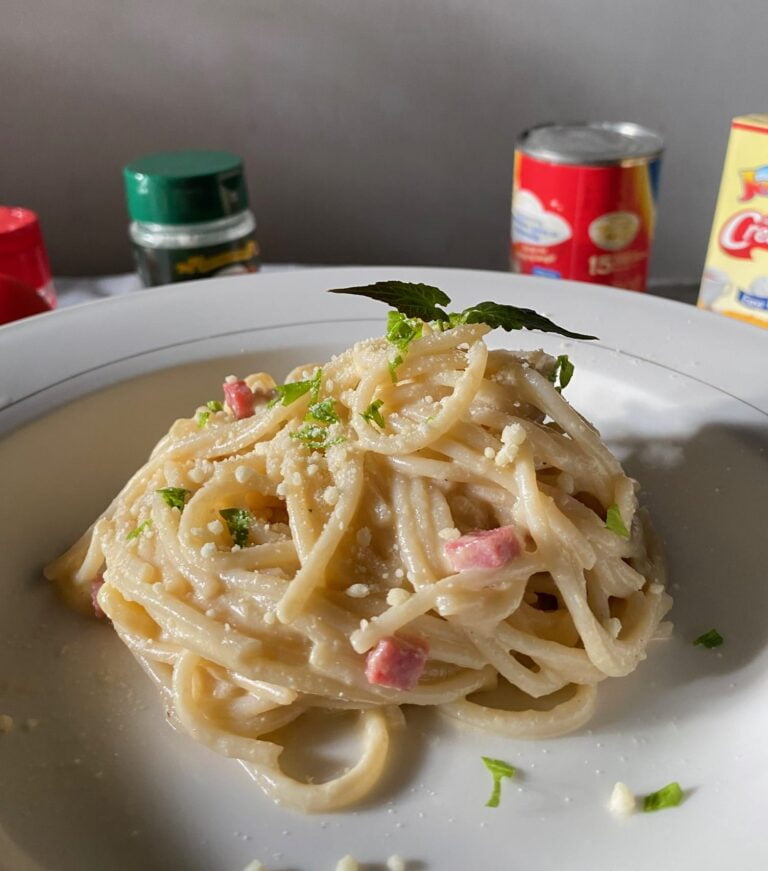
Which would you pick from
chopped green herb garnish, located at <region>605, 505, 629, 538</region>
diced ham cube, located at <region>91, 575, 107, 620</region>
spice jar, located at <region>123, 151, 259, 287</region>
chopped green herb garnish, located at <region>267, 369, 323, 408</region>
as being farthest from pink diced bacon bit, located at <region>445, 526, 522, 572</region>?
spice jar, located at <region>123, 151, 259, 287</region>

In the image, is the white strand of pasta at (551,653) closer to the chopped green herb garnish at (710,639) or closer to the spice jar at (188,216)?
the chopped green herb garnish at (710,639)

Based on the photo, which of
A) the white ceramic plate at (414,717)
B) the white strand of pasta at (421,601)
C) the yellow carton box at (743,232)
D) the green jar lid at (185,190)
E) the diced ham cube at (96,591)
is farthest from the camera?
the green jar lid at (185,190)

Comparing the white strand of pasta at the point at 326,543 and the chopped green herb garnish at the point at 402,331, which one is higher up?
the chopped green herb garnish at the point at 402,331

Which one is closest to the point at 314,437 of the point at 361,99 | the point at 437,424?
the point at 437,424

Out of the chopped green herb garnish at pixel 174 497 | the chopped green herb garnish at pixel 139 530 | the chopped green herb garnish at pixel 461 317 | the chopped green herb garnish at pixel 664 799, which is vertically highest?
the chopped green herb garnish at pixel 461 317

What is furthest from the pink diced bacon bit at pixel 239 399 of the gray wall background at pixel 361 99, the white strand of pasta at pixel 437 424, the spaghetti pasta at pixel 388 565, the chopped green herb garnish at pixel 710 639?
the gray wall background at pixel 361 99

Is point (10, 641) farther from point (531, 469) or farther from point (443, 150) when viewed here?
point (443, 150)

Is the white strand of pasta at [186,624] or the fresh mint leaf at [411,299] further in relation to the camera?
the fresh mint leaf at [411,299]
